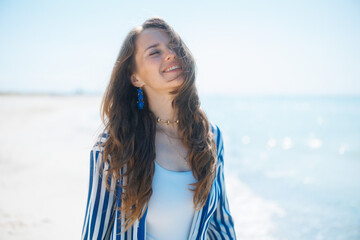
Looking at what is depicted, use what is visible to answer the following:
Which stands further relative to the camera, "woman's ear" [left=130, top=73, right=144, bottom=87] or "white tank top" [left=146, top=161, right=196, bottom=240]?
"woman's ear" [left=130, top=73, right=144, bottom=87]

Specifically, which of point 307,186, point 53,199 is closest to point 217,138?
point 53,199

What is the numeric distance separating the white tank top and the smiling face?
2.11 feet

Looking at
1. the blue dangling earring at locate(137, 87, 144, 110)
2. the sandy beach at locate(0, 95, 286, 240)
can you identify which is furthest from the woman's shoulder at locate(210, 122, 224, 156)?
the sandy beach at locate(0, 95, 286, 240)

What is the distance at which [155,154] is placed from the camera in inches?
70.9

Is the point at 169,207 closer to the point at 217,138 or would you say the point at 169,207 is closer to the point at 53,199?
the point at 217,138

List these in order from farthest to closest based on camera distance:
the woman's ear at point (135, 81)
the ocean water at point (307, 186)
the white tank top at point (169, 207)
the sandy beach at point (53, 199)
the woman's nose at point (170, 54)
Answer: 1. the ocean water at point (307, 186)
2. the sandy beach at point (53, 199)
3. the woman's ear at point (135, 81)
4. the woman's nose at point (170, 54)
5. the white tank top at point (169, 207)

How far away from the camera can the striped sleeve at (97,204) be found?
155cm

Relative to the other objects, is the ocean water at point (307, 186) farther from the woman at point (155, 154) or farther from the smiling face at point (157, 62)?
the smiling face at point (157, 62)

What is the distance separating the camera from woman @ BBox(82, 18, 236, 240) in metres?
1.60

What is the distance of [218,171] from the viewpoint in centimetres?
200

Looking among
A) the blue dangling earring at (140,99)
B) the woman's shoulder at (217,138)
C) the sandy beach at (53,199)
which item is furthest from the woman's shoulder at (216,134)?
the sandy beach at (53,199)

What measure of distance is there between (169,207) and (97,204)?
0.47 m

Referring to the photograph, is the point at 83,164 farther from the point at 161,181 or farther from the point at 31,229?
the point at 161,181

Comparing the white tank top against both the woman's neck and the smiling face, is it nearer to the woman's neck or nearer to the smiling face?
the woman's neck
